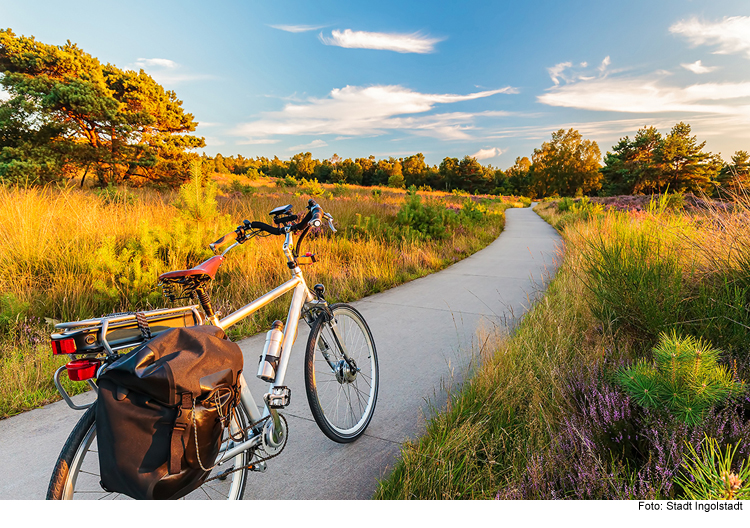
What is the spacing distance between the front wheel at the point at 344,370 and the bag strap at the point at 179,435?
1.00m

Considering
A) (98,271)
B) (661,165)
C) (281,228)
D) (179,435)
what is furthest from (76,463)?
(661,165)

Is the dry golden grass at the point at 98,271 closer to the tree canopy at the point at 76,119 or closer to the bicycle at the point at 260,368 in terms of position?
the bicycle at the point at 260,368

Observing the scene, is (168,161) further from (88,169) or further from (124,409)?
(124,409)

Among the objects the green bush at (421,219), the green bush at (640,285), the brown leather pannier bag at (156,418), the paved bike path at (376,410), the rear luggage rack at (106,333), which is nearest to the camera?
the brown leather pannier bag at (156,418)

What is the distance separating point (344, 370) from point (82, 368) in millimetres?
1602

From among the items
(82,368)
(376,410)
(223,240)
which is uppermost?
(223,240)

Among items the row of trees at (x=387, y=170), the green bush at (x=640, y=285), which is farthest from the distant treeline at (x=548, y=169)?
the green bush at (x=640, y=285)

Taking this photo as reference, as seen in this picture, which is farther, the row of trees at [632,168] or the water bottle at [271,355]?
the row of trees at [632,168]

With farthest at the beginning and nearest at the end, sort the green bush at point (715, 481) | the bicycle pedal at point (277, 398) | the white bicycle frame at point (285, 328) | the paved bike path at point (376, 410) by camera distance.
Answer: the paved bike path at point (376, 410) < the bicycle pedal at point (277, 398) < the white bicycle frame at point (285, 328) < the green bush at point (715, 481)

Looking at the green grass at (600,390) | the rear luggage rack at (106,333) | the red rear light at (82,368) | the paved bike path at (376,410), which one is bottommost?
the paved bike path at (376,410)

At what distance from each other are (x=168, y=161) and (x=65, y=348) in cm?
2237

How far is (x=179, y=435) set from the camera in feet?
4.29

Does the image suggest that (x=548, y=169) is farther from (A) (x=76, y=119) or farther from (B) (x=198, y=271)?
(B) (x=198, y=271)

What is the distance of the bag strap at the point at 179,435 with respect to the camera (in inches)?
51.1
